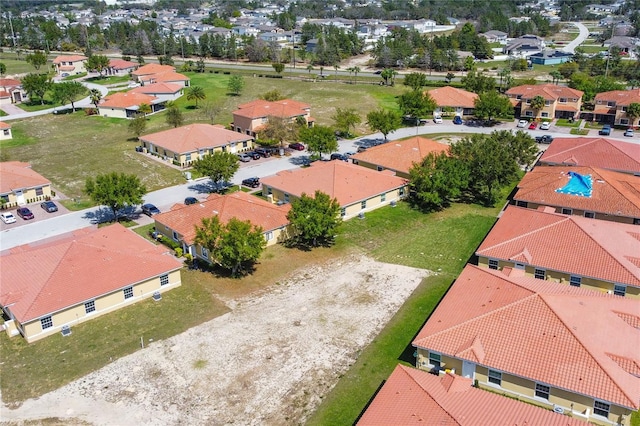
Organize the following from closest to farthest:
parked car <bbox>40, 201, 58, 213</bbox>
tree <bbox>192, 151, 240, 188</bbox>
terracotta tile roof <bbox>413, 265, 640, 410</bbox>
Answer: terracotta tile roof <bbox>413, 265, 640, 410</bbox> → parked car <bbox>40, 201, 58, 213</bbox> → tree <bbox>192, 151, 240, 188</bbox>

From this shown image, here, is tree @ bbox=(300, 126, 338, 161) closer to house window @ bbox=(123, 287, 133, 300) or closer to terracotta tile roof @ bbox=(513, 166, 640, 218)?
terracotta tile roof @ bbox=(513, 166, 640, 218)

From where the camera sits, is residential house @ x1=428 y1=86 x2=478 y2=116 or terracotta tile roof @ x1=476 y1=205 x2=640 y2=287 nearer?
terracotta tile roof @ x1=476 y1=205 x2=640 y2=287

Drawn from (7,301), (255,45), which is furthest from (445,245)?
(255,45)

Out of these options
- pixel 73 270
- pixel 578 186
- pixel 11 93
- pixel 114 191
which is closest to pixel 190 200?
pixel 114 191

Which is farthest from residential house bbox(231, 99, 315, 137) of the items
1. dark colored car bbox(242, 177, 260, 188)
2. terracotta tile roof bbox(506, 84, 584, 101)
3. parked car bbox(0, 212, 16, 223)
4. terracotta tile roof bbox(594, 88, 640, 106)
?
terracotta tile roof bbox(594, 88, 640, 106)

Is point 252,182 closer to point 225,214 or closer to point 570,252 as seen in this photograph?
point 225,214

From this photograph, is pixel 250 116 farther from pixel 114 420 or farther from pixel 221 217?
pixel 114 420
